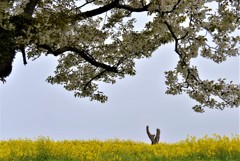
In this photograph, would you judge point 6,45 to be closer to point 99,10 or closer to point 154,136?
point 99,10

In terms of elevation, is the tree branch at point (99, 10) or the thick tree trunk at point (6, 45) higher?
the tree branch at point (99, 10)

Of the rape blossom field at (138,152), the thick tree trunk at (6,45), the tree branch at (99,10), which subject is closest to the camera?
the rape blossom field at (138,152)

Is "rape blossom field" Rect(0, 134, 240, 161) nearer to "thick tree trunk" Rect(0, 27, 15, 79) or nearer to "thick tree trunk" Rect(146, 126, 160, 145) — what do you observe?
"thick tree trunk" Rect(0, 27, 15, 79)

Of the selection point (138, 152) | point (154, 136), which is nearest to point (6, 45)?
point (138, 152)

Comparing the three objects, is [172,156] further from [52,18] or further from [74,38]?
[74,38]

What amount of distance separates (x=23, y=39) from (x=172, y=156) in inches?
346

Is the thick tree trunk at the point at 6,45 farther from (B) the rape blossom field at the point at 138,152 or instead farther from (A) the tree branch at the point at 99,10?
(A) the tree branch at the point at 99,10

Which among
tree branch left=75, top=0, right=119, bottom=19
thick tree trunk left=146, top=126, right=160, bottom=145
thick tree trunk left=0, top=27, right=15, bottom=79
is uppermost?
tree branch left=75, top=0, right=119, bottom=19

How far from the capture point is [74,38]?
880 inches

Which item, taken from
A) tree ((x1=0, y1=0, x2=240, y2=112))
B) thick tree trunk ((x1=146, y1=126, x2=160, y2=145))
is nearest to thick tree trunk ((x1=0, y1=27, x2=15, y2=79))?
tree ((x1=0, y1=0, x2=240, y2=112))

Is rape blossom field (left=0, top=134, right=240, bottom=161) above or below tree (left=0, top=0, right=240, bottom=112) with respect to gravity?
below

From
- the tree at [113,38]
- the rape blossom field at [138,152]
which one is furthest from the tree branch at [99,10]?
the rape blossom field at [138,152]

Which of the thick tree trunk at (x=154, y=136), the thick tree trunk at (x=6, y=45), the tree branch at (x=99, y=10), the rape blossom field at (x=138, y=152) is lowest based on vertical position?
the rape blossom field at (x=138, y=152)

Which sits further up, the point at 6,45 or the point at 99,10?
the point at 99,10
